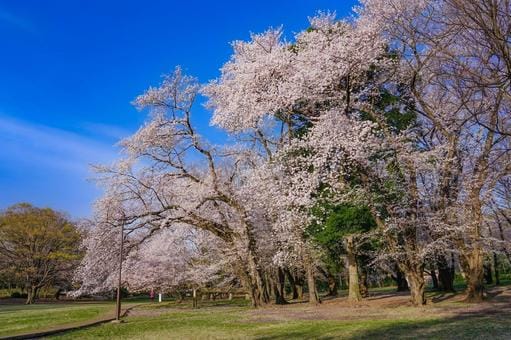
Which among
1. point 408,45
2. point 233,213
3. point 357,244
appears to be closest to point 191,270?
point 233,213

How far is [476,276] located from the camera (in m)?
20.6

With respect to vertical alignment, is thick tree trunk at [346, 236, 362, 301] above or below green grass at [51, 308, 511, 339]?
above

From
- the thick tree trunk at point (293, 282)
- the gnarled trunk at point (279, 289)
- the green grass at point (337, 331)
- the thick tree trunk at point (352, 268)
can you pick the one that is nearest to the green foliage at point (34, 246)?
the thick tree trunk at point (293, 282)

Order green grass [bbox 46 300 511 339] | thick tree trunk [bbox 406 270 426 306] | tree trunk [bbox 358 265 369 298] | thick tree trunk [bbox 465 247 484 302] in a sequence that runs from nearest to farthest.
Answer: green grass [bbox 46 300 511 339] < thick tree trunk [bbox 406 270 426 306] < thick tree trunk [bbox 465 247 484 302] < tree trunk [bbox 358 265 369 298]

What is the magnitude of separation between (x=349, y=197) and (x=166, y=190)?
36.7ft

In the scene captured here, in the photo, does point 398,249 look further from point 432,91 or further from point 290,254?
point 432,91

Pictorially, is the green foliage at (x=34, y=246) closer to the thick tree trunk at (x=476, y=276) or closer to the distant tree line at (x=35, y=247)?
the distant tree line at (x=35, y=247)

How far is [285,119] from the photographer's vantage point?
2420cm

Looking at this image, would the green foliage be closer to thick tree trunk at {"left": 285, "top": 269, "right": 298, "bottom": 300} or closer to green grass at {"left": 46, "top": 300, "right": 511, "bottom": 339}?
thick tree trunk at {"left": 285, "top": 269, "right": 298, "bottom": 300}

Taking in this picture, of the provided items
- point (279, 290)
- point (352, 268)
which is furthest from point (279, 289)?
point (352, 268)

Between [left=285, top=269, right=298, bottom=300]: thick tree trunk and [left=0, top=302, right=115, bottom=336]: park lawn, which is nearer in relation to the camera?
[left=0, top=302, right=115, bottom=336]: park lawn

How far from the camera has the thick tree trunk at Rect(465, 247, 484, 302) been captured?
20.5 m

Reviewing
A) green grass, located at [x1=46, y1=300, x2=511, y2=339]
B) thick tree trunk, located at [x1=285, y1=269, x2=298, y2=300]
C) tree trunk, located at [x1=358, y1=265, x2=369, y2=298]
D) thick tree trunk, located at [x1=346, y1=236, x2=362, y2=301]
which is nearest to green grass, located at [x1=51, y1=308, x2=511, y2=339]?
green grass, located at [x1=46, y1=300, x2=511, y2=339]

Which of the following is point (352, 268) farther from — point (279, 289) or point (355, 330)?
point (355, 330)
